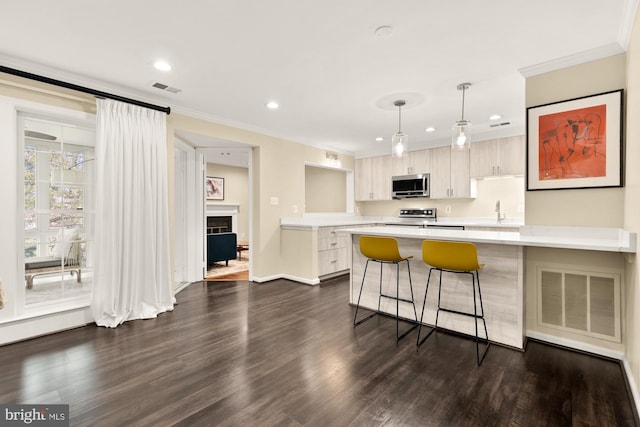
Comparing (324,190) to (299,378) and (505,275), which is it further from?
(299,378)

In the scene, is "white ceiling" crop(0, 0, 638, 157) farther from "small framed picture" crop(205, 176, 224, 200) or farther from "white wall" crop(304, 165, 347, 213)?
"small framed picture" crop(205, 176, 224, 200)

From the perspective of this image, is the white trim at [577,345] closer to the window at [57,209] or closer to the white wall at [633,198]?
the white wall at [633,198]

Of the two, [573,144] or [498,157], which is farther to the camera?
[498,157]

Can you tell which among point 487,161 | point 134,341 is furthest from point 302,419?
point 487,161

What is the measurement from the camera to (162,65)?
8.85ft

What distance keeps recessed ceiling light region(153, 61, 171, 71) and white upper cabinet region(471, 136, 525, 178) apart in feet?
15.5

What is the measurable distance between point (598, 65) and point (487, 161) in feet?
8.68

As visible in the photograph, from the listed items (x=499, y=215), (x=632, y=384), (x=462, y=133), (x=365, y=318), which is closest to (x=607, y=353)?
(x=632, y=384)

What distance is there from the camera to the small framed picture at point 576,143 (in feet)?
7.74

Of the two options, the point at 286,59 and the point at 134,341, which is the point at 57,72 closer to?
the point at 286,59

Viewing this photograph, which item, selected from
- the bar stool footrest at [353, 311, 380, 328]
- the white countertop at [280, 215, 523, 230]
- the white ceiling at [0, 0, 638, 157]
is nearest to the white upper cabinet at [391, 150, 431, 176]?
the white countertop at [280, 215, 523, 230]

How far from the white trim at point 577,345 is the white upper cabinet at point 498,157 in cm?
296

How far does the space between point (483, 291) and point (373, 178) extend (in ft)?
13.4

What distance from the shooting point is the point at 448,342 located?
8.72 ft
